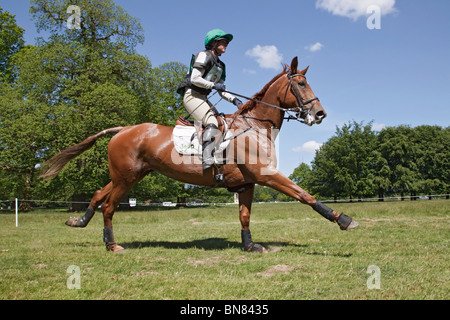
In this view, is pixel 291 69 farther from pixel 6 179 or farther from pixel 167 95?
pixel 6 179

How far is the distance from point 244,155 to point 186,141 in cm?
119

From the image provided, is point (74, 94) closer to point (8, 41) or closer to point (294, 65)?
point (8, 41)

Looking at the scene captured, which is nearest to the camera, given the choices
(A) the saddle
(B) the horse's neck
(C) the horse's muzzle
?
(C) the horse's muzzle

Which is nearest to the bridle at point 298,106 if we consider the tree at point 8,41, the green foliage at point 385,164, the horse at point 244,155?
the horse at point 244,155

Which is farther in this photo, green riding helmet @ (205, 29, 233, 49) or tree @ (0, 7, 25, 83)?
tree @ (0, 7, 25, 83)

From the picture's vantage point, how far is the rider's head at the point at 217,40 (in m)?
6.79

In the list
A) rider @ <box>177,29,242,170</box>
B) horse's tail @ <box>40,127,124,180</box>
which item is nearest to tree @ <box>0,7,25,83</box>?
horse's tail @ <box>40,127,124,180</box>

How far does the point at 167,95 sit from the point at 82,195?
12551 millimetres

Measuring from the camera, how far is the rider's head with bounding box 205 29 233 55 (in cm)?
679

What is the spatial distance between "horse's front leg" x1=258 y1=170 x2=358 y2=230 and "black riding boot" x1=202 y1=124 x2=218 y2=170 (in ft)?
3.38

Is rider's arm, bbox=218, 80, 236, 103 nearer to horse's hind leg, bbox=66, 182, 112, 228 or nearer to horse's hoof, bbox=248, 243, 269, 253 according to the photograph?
horse's hoof, bbox=248, 243, 269, 253
